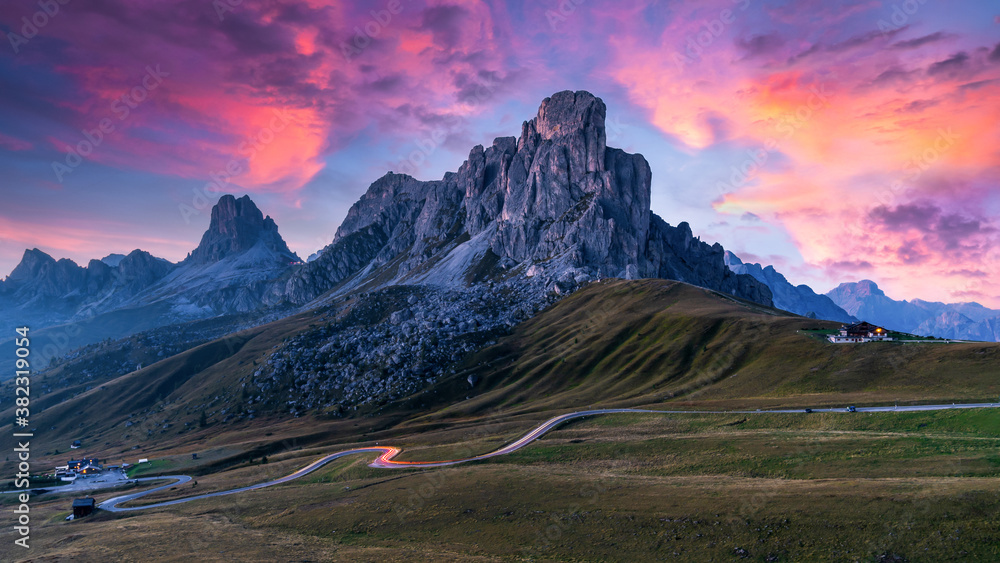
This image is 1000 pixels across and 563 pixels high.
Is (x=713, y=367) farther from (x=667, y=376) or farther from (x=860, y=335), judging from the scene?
(x=860, y=335)

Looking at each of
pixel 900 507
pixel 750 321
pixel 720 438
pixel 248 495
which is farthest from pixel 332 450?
pixel 750 321

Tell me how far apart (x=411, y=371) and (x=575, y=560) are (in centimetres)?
15976

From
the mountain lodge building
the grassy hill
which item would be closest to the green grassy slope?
the grassy hill

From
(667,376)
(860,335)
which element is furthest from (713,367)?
(860,335)

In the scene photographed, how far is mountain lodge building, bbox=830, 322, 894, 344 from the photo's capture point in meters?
125

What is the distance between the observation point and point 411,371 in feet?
649

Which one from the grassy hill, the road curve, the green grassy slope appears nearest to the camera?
the road curve

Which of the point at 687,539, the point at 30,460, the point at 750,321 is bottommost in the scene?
the point at 30,460

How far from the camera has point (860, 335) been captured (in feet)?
418

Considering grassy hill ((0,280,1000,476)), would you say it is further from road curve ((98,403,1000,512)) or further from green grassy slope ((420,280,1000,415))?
road curve ((98,403,1000,512))

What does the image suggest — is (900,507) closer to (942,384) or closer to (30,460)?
(942,384)

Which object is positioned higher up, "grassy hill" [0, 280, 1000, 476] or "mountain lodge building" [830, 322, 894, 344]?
"mountain lodge building" [830, 322, 894, 344]

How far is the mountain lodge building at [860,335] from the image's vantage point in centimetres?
12519

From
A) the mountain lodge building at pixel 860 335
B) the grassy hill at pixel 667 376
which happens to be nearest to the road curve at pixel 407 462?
the grassy hill at pixel 667 376
